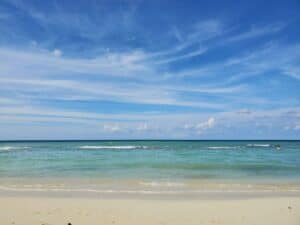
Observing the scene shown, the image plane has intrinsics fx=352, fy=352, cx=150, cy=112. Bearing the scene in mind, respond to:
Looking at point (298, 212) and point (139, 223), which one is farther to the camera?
point (298, 212)

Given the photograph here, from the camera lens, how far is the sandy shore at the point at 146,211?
22.4 ft

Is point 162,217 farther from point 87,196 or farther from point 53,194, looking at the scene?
point 53,194

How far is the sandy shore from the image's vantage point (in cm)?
683

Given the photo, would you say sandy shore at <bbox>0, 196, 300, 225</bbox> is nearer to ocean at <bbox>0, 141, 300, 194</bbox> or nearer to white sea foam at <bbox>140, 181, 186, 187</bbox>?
ocean at <bbox>0, 141, 300, 194</bbox>

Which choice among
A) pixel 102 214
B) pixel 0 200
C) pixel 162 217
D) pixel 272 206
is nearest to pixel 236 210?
pixel 272 206

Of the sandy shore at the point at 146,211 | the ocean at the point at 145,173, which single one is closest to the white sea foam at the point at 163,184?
the ocean at the point at 145,173

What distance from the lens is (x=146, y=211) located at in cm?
759

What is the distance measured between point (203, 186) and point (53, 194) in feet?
15.8

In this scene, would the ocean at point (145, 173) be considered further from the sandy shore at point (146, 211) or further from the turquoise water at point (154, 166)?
the sandy shore at point (146, 211)

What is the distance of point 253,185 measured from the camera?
12.0 meters

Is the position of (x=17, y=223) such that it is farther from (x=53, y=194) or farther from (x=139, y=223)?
(x=53, y=194)

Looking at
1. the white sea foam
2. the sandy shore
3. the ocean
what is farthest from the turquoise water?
the sandy shore

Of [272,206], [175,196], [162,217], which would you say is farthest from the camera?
Answer: [175,196]

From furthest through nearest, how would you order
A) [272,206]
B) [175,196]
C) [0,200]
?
[175,196] < [0,200] < [272,206]
